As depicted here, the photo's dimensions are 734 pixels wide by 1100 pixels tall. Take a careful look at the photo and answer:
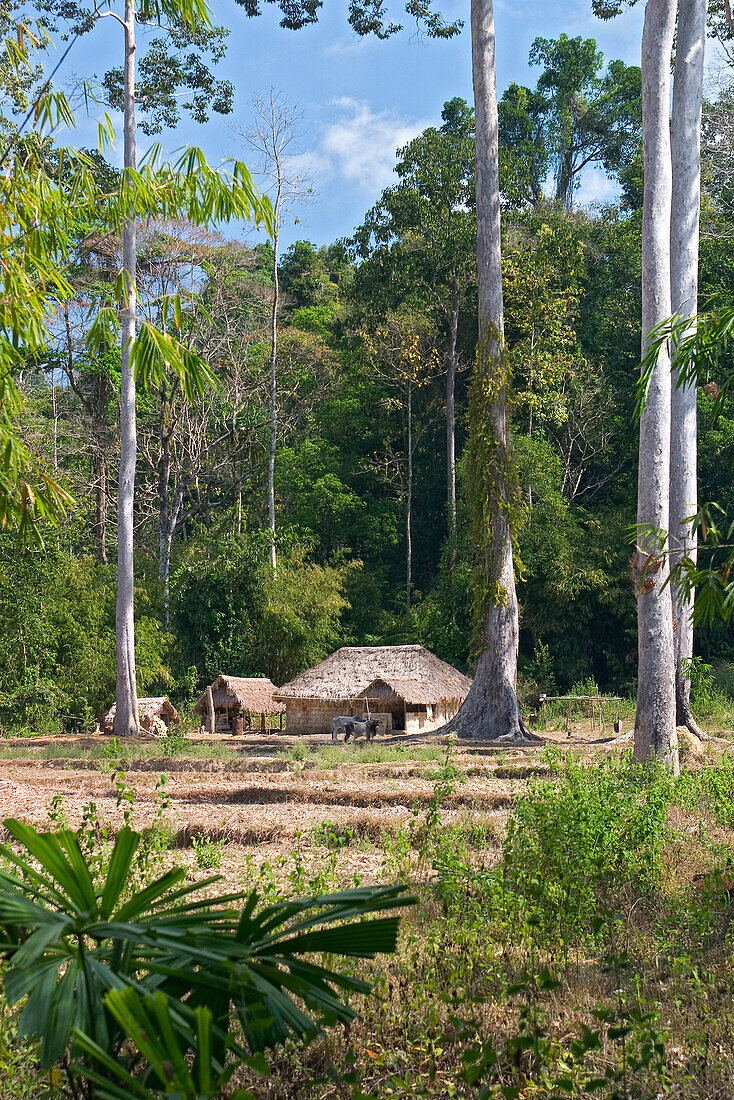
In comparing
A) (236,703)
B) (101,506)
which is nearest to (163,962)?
(236,703)

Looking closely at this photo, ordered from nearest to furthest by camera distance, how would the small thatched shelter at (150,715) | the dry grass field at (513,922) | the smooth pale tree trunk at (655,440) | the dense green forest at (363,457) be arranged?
the dry grass field at (513,922) < the smooth pale tree trunk at (655,440) < the small thatched shelter at (150,715) < the dense green forest at (363,457)

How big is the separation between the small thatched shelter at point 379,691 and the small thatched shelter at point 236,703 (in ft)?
1.32

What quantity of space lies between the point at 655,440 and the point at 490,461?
6.22 meters

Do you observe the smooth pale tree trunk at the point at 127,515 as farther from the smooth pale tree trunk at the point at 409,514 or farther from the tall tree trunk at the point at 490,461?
the smooth pale tree trunk at the point at 409,514

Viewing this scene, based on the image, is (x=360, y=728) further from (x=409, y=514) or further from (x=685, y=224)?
(x=409, y=514)

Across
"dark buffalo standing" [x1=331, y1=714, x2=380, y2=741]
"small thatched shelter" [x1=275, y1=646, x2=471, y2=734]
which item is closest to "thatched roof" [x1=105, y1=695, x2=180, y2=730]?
"small thatched shelter" [x1=275, y1=646, x2=471, y2=734]

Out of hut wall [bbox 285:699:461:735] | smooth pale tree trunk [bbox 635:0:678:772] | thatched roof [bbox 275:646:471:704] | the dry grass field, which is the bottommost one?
hut wall [bbox 285:699:461:735]

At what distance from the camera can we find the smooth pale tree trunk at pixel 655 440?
32.5 feet

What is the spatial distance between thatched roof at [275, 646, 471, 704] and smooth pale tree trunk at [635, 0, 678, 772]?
36.6ft

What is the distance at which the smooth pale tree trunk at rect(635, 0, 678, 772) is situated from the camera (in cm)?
991

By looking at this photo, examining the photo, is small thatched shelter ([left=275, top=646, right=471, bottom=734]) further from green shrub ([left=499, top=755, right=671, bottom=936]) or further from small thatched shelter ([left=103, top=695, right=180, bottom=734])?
green shrub ([left=499, top=755, right=671, bottom=936])

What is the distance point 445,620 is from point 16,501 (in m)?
22.2

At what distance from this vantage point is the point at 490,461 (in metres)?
16.3

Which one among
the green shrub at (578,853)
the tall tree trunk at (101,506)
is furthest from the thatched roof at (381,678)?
the green shrub at (578,853)
